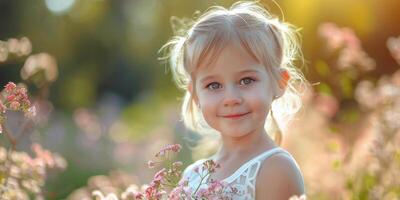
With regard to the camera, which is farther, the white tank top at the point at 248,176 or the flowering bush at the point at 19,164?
the flowering bush at the point at 19,164

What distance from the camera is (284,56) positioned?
10.2 feet

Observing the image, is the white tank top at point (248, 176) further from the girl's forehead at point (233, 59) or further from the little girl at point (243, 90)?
the girl's forehead at point (233, 59)

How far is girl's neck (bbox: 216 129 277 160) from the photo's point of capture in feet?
9.65

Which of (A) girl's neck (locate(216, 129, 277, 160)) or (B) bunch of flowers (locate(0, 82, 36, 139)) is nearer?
(B) bunch of flowers (locate(0, 82, 36, 139))

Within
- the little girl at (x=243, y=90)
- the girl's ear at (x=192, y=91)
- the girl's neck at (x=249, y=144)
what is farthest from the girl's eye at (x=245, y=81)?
the girl's ear at (x=192, y=91)

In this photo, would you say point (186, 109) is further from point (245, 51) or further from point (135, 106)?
point (135, 106)

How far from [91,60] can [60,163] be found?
1277 cm

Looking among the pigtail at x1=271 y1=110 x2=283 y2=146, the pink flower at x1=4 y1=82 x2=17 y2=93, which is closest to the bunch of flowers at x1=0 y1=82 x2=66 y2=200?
the pink flower at x1=4 y1=82 x2=17 y2=93

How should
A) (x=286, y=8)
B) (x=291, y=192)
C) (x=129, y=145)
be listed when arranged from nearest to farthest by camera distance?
1. (x=291, y=192)
2. (x=129, y=145)
3. (x=286, y=8)

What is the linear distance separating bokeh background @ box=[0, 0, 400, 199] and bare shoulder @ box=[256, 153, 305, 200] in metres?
0.31

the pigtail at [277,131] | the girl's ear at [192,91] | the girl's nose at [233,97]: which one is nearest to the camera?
the girl's nose at [233,97]

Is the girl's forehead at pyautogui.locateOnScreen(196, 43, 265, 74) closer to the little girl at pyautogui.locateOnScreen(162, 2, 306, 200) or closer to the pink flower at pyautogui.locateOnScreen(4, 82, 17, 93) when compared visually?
the little girl at pyautogui.locateOnScreen(162, 2, 306, 200)

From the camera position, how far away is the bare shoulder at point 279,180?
2.73 m

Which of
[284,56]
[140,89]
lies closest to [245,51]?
[284,56]
